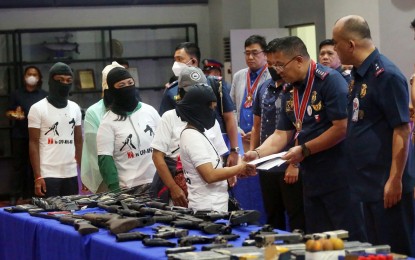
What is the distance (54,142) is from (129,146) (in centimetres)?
168

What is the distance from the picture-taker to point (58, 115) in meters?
7.37

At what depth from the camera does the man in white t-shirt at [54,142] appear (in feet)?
23.9

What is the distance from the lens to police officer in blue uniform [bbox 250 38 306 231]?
6004 millimetres

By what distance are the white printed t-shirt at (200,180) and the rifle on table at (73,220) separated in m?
0.64

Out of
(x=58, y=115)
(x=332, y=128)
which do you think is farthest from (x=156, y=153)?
(x=58, y=115)

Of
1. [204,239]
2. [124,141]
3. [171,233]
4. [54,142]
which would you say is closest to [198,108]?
[124,141]

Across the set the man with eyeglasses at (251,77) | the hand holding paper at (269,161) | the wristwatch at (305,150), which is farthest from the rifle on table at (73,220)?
the man with eyeglasses at (251,77)

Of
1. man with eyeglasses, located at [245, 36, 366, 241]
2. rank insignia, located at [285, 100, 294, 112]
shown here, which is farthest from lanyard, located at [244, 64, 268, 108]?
man with eyeglasses, located at [245, 36, 366, 241]

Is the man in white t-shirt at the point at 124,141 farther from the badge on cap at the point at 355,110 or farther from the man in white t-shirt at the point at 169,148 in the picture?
the badge on cap at the point at 355,110

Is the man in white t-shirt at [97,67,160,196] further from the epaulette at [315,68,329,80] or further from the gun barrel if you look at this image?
the gun barrel

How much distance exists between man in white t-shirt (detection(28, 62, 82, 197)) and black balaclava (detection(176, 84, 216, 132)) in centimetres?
254

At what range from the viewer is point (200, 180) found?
4887 millimetres

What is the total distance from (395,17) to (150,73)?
4799 mm

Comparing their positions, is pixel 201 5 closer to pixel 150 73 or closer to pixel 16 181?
pixel 150 73
